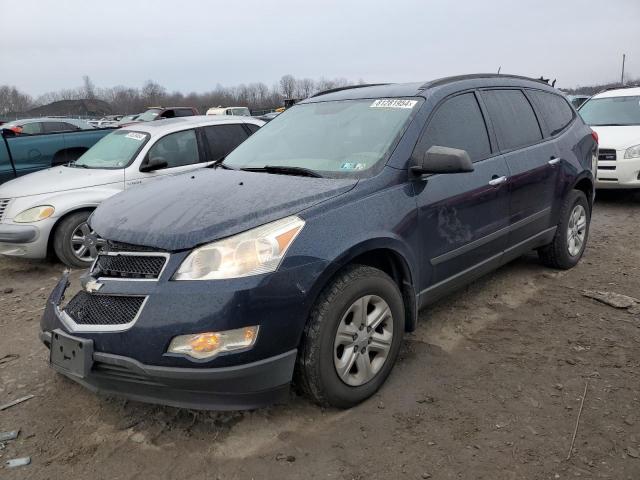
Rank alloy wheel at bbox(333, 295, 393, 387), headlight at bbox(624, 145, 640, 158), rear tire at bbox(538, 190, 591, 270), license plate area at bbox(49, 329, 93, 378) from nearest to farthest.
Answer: license plate area at bbox(49, 329, 93, 378)
alloy wheel at bbox(333, 295, 393, 387)
rear tire at bbox(538, 190, 591, 270)
headlight at bbox(624, 145, 640, 158)

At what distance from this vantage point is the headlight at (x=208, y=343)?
7.61ft

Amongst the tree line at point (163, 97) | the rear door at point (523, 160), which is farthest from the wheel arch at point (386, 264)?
the tree line at point (163, 97)

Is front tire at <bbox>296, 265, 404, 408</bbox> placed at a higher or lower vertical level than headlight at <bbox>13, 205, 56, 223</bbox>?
lower

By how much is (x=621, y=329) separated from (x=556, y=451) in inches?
66.1

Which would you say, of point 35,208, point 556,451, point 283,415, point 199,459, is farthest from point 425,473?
point 35,208

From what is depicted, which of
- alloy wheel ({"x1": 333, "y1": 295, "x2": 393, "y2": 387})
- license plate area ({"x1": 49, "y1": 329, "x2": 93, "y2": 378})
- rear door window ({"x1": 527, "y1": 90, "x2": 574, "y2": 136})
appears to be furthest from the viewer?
rear door window ({"x1": 527, "y1": 90, "x2": 574, "y2": 136})

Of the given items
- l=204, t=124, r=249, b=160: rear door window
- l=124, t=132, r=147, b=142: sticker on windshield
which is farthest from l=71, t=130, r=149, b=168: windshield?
l=204, t=124, r=249, b=160: rear door window

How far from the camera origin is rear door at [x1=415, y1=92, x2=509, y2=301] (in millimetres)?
3232

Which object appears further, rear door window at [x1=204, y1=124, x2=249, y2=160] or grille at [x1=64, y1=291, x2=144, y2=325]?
rear door window at [x1=204, y1=124, x2=249, y2=160]

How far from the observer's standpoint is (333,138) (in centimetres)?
348

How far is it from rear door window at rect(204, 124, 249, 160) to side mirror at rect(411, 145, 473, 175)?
3.95 m

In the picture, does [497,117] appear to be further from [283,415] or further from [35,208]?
[35,208]

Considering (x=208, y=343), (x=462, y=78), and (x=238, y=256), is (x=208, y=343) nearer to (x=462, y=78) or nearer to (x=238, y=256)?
(x=238, y=256)

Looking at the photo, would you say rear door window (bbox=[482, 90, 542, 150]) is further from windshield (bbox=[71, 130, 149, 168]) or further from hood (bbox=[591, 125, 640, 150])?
hood (bbox=[591, 125, 640, 150])
